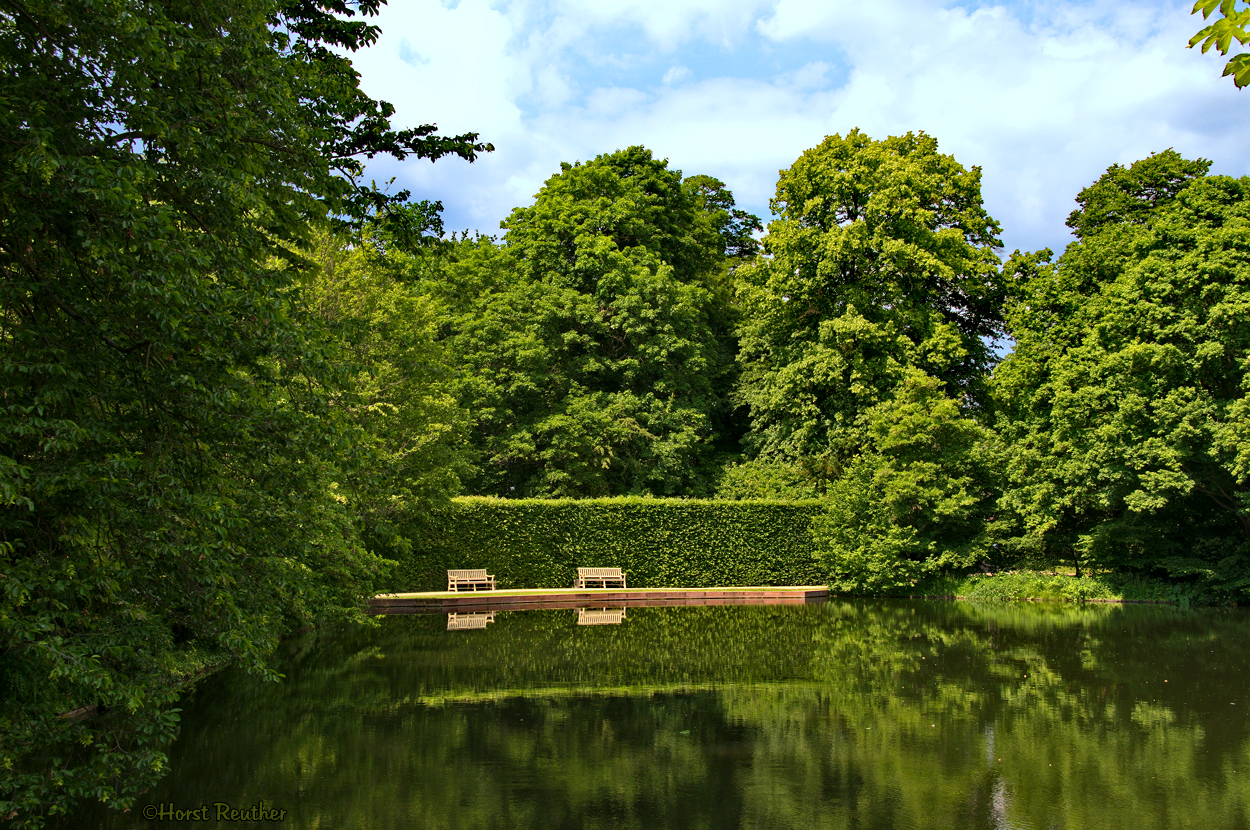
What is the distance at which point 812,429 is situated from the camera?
28516 mm

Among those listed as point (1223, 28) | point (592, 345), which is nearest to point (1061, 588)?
point (592, 345)

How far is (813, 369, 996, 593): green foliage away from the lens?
24.3 metres

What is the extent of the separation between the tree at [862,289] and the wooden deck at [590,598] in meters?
5.22

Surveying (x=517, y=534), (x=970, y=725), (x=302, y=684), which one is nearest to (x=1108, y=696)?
(x=970, y=725)

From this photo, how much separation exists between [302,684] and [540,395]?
19231 mm

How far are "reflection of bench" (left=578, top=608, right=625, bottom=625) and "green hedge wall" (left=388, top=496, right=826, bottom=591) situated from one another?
10.8ft

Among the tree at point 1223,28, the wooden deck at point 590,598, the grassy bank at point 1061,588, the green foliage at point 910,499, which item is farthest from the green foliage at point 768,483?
the tree at point 1223,28

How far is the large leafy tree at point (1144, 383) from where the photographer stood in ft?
65.7

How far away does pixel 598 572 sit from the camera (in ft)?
81.9

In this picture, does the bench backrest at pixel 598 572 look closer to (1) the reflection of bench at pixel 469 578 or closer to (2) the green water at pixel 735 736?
(1) the reflection of bench at pixel 469 578

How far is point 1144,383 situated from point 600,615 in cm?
1390

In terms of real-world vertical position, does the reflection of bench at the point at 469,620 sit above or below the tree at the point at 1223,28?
below

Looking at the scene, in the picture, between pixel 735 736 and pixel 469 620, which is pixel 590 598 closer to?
pixel 469 620

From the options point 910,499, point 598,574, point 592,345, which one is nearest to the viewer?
point 910,499
